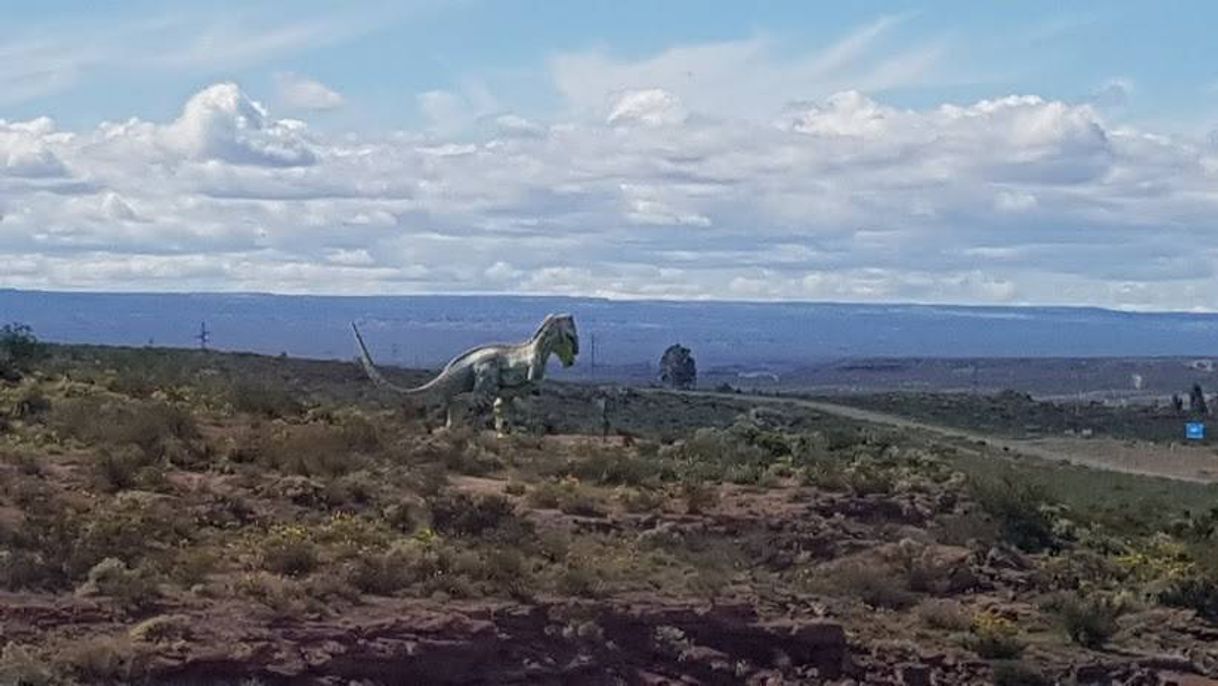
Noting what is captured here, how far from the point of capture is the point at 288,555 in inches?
861

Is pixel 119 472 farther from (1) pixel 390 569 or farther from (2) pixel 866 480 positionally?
(2) pixel 866 480

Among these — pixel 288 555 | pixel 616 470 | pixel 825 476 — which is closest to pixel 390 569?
pixel 288 555

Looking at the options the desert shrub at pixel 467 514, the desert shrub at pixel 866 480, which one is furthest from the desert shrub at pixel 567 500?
the desert shrub at pixel 866 480

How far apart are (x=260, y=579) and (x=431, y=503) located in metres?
4.38

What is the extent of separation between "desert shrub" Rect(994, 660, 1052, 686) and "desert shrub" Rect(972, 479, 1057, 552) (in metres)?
6.15

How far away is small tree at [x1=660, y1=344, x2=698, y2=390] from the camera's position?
3374 inches

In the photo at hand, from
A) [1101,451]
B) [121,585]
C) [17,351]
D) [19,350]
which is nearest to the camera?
[121,585]

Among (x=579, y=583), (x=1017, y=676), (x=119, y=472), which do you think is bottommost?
(x=1017, y=676)

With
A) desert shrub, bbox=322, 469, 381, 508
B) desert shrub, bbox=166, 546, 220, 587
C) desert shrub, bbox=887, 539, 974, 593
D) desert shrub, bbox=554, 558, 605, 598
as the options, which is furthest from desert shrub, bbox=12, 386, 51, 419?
desert shrub, bbox=887, 539, 974, 593

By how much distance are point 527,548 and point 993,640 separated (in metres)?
5.33

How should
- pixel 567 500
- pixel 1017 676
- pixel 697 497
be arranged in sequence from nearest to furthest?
pixel 1017 676 → pixel 567 500 → pixel 697 497

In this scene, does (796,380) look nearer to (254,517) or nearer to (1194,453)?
(1194,453)

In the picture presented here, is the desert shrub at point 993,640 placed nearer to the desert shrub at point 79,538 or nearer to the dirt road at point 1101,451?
the desert shrub at point 79,538

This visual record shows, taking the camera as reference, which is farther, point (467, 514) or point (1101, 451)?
point (1101, 451)
